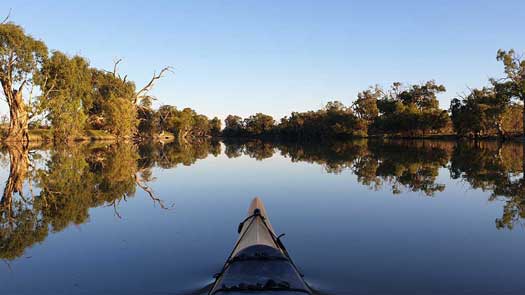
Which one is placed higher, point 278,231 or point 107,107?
point 107,107

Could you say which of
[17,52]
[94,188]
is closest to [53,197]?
[94,188]

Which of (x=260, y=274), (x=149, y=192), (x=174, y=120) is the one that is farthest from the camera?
(x=174, y=120)

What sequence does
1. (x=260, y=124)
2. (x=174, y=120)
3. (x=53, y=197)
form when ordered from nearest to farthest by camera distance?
1. (x=53, y=197)
2. (x=174, y=120)
3. (x=260, y=124)

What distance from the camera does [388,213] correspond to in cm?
896

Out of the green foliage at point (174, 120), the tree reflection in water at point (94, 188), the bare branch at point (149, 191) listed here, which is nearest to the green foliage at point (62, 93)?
the tree reflection in water at point (94, 188)

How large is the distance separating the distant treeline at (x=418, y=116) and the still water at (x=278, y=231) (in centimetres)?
3700

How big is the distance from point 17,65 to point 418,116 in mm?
51126

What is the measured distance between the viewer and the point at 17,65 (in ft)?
123

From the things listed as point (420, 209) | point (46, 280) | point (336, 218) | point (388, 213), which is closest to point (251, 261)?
point (46, 280)

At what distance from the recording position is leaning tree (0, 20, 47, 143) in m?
36.3

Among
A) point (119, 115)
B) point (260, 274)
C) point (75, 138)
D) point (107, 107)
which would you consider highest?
point (107, 107)

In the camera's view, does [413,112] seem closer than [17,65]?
No

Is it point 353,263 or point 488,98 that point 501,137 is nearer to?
point 488,98

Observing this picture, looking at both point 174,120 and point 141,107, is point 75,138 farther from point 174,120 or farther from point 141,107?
point 174,120
